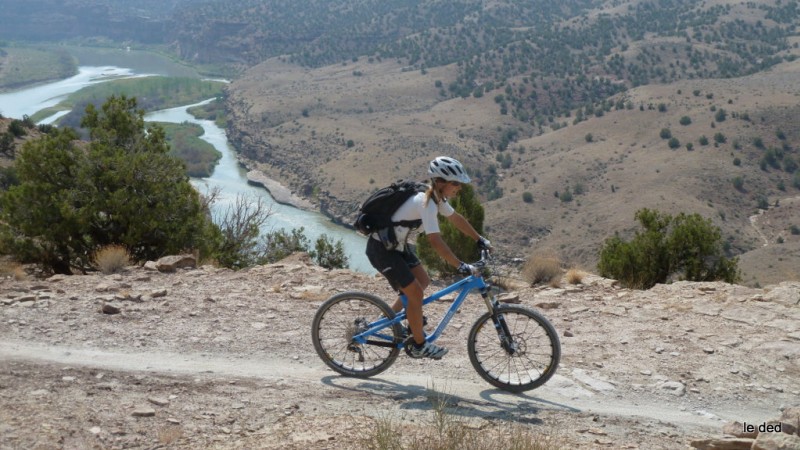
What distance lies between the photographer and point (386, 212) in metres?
5.98

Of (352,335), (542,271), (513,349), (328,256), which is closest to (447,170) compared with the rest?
(513,349)

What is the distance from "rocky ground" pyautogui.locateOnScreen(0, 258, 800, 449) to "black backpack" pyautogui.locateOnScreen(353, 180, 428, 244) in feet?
4.38

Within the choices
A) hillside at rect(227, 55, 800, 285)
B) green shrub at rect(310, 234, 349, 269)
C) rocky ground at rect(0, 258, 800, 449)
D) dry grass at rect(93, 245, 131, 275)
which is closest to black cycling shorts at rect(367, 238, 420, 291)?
rocky ground at rect(0, 258, 800, 449)

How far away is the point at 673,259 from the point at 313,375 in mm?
8939

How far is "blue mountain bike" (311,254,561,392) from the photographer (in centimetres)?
620

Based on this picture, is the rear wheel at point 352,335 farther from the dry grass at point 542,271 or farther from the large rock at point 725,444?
the dry grass at point 542,271

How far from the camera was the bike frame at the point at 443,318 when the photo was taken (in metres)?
6.16

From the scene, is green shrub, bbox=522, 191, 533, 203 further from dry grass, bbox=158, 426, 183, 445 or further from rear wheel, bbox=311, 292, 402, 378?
dry grass, bbox=158, 426, 183, 445

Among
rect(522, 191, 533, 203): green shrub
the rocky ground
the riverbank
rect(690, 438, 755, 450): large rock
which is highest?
rect(690, 438, 755, 450): large rock

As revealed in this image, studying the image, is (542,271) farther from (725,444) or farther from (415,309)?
(725,444)

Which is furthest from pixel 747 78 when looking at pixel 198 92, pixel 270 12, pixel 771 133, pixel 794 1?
pixel 270 12

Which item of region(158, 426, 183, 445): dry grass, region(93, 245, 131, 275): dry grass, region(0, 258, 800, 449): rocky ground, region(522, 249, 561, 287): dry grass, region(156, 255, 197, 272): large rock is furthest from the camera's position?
region(522, 249, 561, 287): dry grass

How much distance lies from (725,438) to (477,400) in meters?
1.84

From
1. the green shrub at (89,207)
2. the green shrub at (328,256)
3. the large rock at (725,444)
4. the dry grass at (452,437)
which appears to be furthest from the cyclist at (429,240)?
the green shrub at (328,256)
